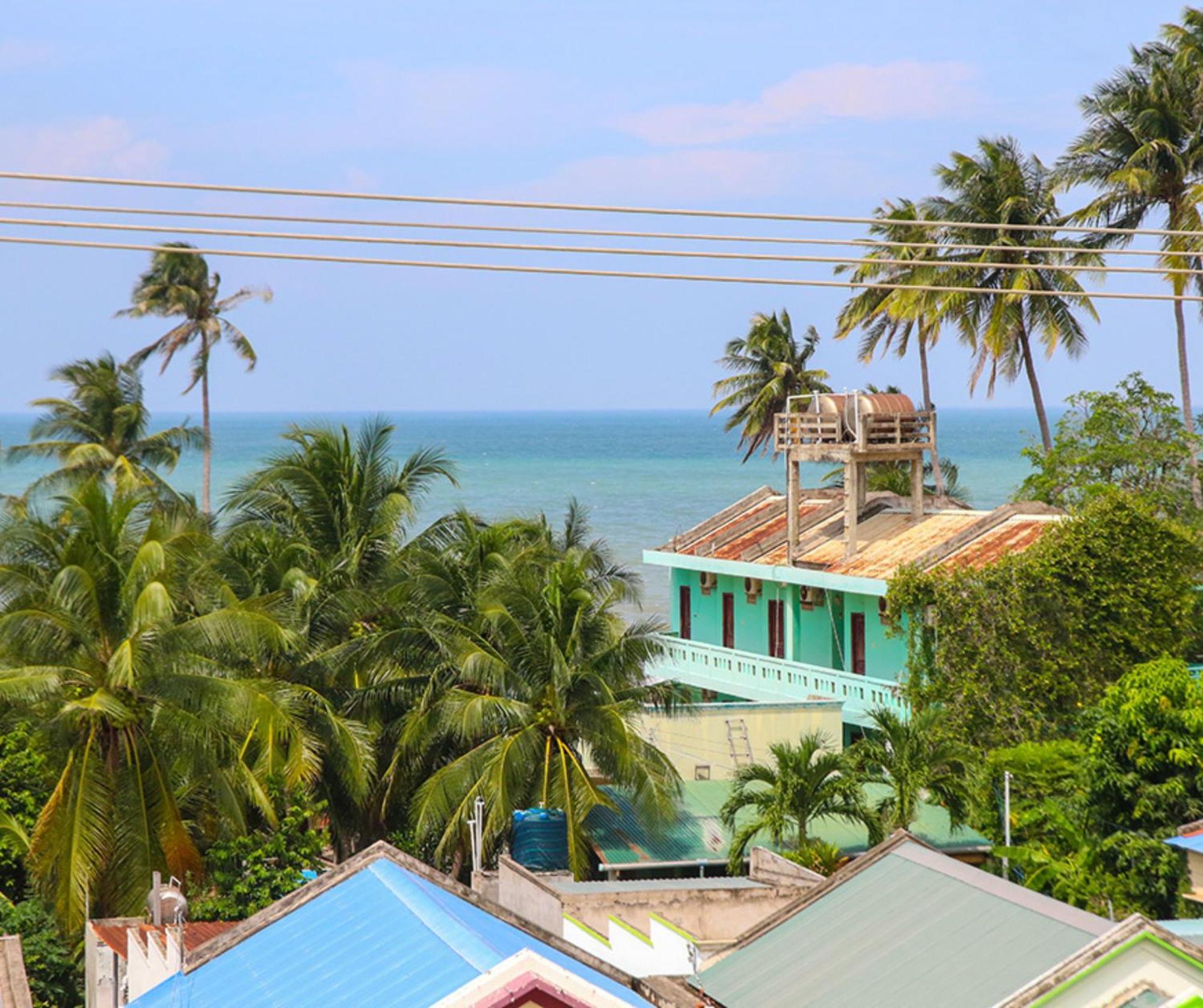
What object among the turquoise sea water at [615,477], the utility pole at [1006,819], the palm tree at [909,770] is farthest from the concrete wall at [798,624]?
the turquoise sea water at [615,477]

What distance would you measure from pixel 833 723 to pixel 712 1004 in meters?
16.4

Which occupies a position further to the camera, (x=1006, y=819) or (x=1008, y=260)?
(x=1008, y=260)

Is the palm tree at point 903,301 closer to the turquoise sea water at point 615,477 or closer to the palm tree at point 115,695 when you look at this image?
the palm tree at point 115,695

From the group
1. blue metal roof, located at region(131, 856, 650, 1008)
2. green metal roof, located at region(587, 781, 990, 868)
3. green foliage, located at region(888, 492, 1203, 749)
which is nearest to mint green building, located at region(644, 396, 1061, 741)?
green foliage, located at region(888, 492, 1203, 749)

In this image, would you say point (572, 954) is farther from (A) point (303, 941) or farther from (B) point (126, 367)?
(B) point (126, 367)

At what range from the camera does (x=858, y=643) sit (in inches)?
1294

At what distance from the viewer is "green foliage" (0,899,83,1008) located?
21.5 m

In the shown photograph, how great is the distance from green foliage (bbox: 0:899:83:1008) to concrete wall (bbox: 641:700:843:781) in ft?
35.6

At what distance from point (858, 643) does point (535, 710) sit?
8655mm

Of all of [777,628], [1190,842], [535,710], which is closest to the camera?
[1190,842]

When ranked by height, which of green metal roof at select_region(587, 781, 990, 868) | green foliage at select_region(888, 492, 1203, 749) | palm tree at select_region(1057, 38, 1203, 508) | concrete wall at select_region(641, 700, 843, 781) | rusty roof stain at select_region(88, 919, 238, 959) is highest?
palm tree at select_region(1057, 38, 1203, 508)

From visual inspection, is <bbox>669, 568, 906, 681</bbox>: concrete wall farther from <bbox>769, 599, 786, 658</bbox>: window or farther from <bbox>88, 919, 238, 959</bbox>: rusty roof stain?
<bbox>88, 919, 238, 959</bbox>: rusty roof stain

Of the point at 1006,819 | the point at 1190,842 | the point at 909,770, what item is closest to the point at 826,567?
the point at 909,770

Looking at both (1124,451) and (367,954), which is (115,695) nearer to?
(367,954)
